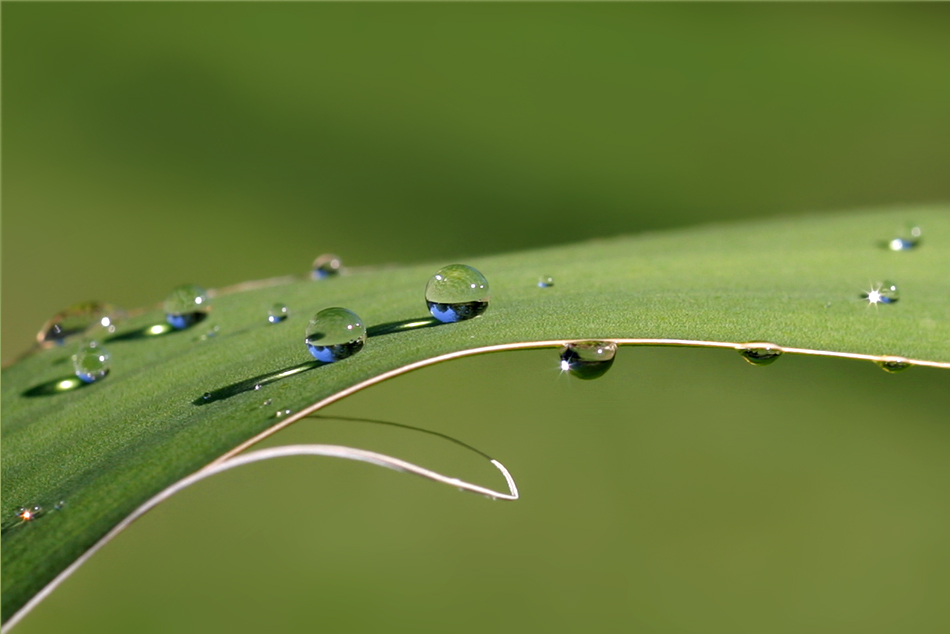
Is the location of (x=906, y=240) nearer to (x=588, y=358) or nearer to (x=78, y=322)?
(x=588, y=358)

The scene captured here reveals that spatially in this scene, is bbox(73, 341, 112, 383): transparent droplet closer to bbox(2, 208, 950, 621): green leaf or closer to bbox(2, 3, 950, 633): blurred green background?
bbox(2, 208, 950, 621): green leaf

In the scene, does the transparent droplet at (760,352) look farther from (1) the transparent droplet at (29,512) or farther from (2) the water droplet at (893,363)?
Result: (1) the transparent droplet at (29,512)

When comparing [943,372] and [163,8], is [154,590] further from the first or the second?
[163,8]

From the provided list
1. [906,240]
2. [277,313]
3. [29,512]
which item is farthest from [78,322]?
[906,240]

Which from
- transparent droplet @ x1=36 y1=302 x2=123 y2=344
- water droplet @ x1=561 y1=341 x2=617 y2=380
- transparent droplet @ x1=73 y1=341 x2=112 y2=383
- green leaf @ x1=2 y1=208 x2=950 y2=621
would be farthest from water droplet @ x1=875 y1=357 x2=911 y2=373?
transparent droplet @ x1=36 y1=302 x2=123 y2=344

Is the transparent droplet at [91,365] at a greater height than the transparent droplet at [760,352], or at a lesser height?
lesser

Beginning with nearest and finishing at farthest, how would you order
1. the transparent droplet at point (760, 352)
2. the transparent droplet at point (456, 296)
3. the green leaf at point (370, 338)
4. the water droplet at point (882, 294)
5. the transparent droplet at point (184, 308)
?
the green leaf at point (370, 338)
the transparent droplet at point (760, 352)
the transparent droplet at point (456, 296)
the water droplet at point (882, 294)
the transparent droplet at point (184, 308)

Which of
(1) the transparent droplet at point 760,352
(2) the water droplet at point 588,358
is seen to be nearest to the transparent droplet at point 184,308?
(2) the water droplet at point 588,358
